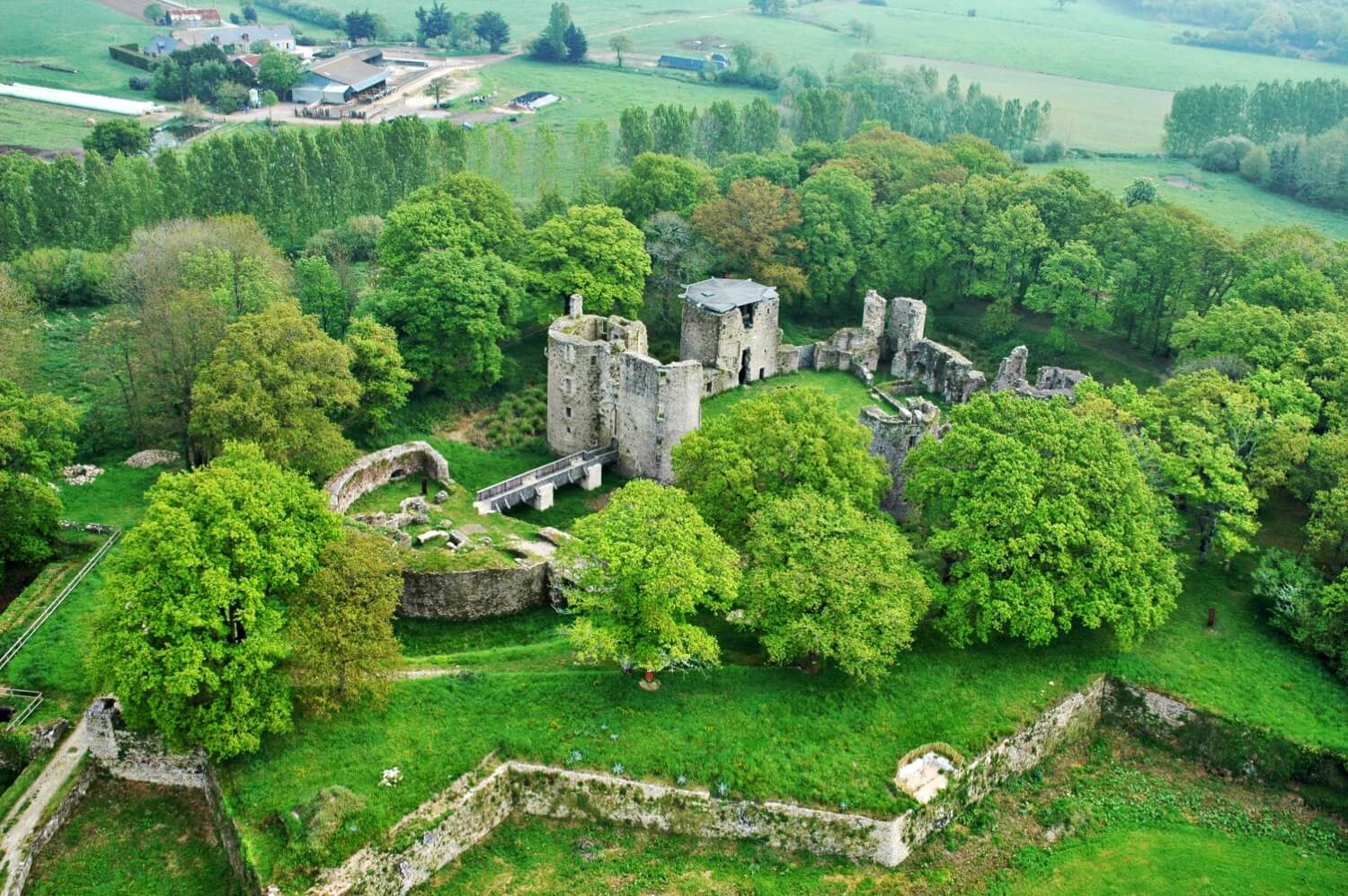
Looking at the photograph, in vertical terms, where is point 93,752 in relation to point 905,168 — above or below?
below

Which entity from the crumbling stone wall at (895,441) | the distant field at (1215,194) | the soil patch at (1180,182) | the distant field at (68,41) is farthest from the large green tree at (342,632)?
the distant field at (68,41)

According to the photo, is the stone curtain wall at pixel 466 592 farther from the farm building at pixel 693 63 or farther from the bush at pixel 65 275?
the farm building at pixel 693 63

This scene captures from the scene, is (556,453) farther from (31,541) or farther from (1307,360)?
(1307,360)

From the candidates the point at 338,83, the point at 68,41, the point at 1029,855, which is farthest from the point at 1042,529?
the point at 68,41

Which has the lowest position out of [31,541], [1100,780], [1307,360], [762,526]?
[1100,780]

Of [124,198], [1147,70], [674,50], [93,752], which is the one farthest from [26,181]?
[1147,70]

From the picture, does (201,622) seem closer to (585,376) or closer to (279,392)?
(279,392)
